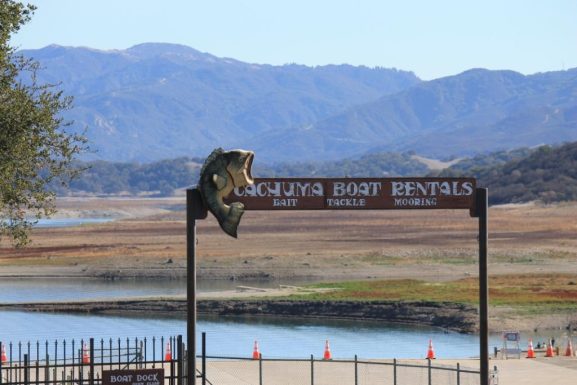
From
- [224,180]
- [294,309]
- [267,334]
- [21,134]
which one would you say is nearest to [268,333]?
[267,334]

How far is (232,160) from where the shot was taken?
78.5 ft

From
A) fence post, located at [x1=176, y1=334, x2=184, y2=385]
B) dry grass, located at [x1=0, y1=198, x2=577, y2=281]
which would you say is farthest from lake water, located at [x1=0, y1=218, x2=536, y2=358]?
fence post, located at [x1=176, y1=334, x2=184, y2=385]

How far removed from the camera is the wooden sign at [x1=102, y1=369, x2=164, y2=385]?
78.0 feet

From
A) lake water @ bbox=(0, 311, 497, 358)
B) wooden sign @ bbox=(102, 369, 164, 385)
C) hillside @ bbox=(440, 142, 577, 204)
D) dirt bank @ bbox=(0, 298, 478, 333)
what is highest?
hillside @ bbox=(440, 142, 577, 204)

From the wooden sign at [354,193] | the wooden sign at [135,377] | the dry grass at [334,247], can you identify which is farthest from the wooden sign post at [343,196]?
the dry grass at [334,247]

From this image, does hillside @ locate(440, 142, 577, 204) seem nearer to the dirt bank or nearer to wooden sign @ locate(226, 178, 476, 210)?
the dirt bank

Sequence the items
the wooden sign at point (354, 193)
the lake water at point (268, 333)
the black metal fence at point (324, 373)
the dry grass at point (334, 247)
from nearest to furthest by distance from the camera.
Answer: the wooden sign at point (354, 193) < the black metal fence at point (324, 373) < the lake water at point (268, 333) < the dry grass at point (334, 247)

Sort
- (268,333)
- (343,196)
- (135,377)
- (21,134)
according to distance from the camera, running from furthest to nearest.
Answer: (268,333), (21,134), (343,196), (135,377)

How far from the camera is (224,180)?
78.8 feet

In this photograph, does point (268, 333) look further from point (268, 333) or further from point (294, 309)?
point (294, 309)

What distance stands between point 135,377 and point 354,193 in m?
5.21

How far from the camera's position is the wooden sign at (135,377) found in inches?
936

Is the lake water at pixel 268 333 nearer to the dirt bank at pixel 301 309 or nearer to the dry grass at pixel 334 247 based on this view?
the dirt bank at pixel 301 309

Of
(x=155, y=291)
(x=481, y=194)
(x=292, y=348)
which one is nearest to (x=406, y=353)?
(x=292, y=348)
